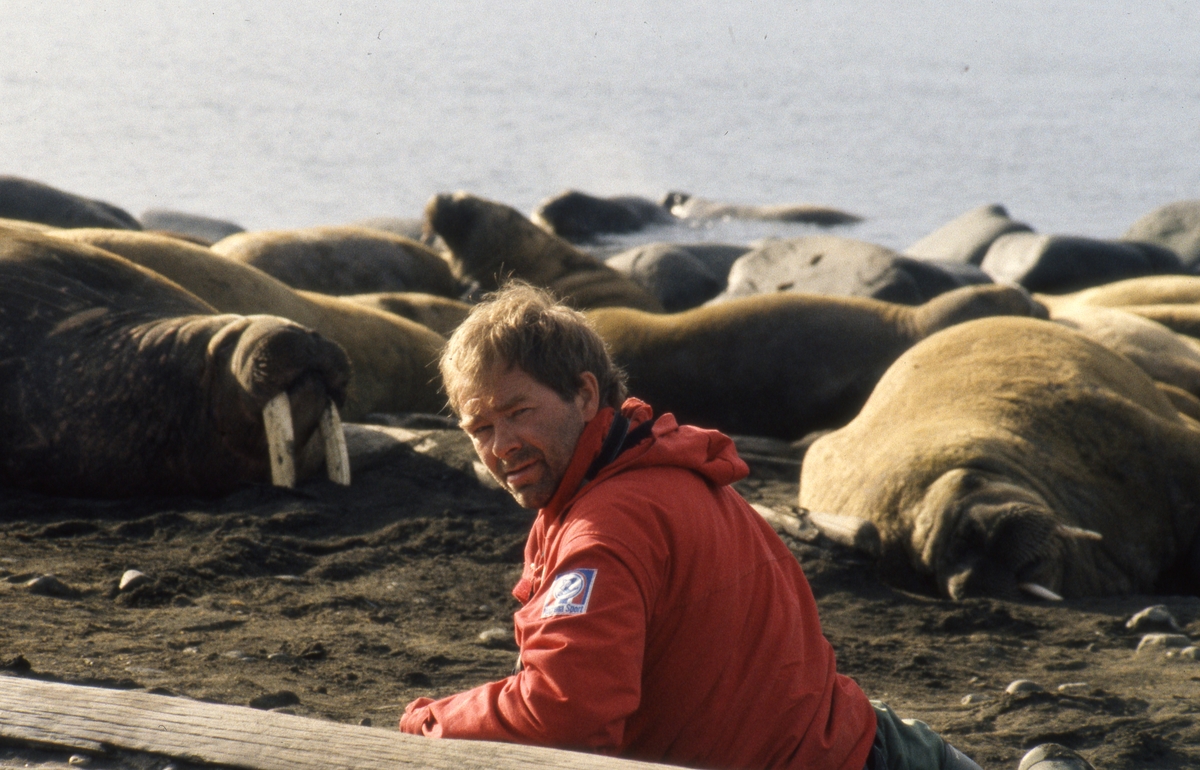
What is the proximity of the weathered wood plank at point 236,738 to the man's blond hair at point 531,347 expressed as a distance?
0.63m

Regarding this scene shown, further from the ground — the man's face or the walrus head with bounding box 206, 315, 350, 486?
the man's face

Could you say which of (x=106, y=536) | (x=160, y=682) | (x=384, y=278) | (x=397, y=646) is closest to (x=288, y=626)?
(x=397, y=646)

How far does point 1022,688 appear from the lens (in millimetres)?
4070

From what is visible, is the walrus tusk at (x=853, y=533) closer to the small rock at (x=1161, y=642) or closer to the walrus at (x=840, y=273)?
the small rock at (x=1161, y=642)

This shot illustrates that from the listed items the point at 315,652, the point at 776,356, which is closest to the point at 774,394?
the point at 776,356

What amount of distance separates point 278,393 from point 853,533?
97.0 inches

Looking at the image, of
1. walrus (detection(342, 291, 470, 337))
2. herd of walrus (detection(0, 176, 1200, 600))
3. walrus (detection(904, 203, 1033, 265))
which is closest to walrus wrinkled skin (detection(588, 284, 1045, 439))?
herd of walrus (detection(0, 176, 1200, 600))

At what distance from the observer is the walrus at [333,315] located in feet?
24.8

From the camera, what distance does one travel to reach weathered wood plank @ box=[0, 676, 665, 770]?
212 centimetres

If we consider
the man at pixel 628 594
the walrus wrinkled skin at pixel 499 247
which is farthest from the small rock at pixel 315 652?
the walrus wrinkled skin at pixel 499 247

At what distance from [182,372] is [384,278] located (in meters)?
5.17

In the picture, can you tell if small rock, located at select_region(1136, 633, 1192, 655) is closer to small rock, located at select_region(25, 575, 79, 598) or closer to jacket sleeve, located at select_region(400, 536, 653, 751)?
jacket sleeve, located at select_region(400, 536, 653, 751)

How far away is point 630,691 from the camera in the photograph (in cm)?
213

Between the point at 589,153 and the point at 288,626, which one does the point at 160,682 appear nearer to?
the point at 288,626
